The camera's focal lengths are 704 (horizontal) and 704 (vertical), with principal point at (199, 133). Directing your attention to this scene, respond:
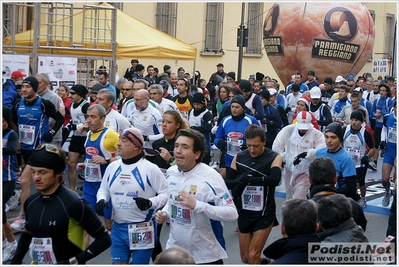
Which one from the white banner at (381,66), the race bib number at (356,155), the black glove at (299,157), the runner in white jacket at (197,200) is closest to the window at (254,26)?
the white banner at (381,66)

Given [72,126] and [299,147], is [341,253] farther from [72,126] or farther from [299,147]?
[72,126]

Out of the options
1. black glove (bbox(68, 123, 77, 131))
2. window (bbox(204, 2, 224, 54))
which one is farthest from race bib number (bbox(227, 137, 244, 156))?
window (bbox(204, 2, 224, 54))

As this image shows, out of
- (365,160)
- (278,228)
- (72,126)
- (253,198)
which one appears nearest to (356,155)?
(365,160)

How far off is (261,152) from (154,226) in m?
1.40

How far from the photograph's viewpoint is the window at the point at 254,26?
110ft

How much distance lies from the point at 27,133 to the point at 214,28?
22067 millimetres

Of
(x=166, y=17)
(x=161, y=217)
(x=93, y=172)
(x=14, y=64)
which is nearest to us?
(x=161, y=217)

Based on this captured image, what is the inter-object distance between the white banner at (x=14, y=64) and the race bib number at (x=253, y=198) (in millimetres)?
7470

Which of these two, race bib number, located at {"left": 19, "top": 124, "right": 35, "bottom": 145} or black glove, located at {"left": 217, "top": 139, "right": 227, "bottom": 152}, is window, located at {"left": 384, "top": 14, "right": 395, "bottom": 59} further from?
race bib number, located at {"left": 19, "top": 124, "right": 35, "bottom": 145}

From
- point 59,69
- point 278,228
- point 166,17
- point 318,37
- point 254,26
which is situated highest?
point 254,26

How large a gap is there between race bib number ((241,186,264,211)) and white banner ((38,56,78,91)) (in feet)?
26.4

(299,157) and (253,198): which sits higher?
(299,157)

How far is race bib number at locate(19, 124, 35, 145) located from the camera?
10.1 metres

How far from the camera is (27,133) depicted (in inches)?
397
